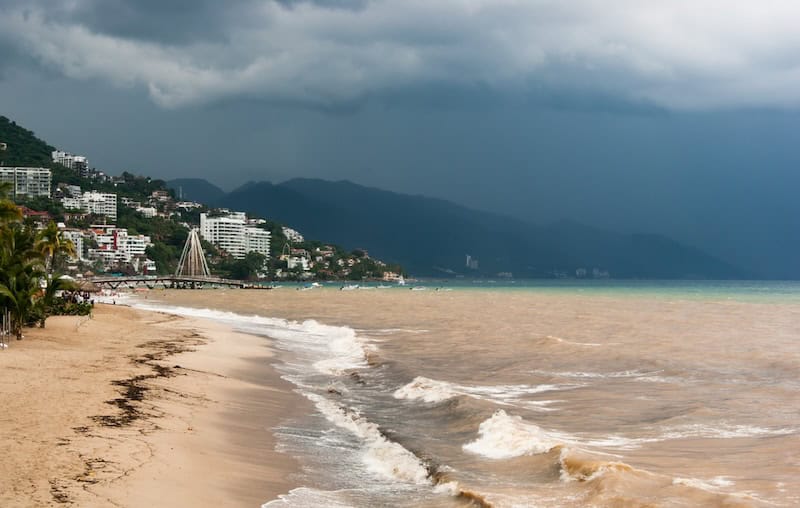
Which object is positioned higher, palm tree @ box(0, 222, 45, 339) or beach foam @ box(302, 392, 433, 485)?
palm tree @ box(0, 222, 45, 339)

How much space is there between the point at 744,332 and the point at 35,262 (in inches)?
1294

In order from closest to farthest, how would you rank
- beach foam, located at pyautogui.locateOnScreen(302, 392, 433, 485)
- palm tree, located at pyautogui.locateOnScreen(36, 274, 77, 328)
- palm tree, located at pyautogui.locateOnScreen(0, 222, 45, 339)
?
beach foam, located at pyautogui.locateOnScreen(302, 392, 433, 485), palm tree, located at pyautogui.locateOnScreen(0, 222, 45, 339), palm tree, located at pyautogui.locateOnScreen(36, 274, 77, 328)

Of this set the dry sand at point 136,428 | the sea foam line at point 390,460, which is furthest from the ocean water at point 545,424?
the dry sand at point 136,428

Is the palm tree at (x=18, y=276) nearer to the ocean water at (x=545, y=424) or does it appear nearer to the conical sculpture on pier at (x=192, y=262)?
the ocean water at (x=545, y=424)

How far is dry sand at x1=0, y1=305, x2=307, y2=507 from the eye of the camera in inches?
330

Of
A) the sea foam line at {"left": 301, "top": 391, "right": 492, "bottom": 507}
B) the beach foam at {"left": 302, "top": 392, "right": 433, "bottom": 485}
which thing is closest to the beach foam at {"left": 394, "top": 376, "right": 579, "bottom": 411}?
the beach foam at {"left": 302, "top": 392, "right": 433, "bottom": 485}

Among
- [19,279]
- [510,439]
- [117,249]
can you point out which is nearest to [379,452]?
[510,439]

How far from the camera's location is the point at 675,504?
8914 millimetres

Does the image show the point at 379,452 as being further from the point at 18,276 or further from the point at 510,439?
the point at 18,276

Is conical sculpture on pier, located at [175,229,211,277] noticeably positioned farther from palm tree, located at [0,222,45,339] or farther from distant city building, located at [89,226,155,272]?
palm tree, located at [0,222,45,339]

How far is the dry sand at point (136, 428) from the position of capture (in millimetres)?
8375

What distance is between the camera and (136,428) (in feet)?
37.6

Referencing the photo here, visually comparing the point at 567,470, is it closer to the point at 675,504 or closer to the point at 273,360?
the point at 675,504

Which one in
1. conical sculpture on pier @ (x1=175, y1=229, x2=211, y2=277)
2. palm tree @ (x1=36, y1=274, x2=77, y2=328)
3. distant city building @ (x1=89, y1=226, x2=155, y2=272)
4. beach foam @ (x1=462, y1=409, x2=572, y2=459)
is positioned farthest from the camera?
distant city building @ (x1=89, y1=226, x2=155, y2=272)
